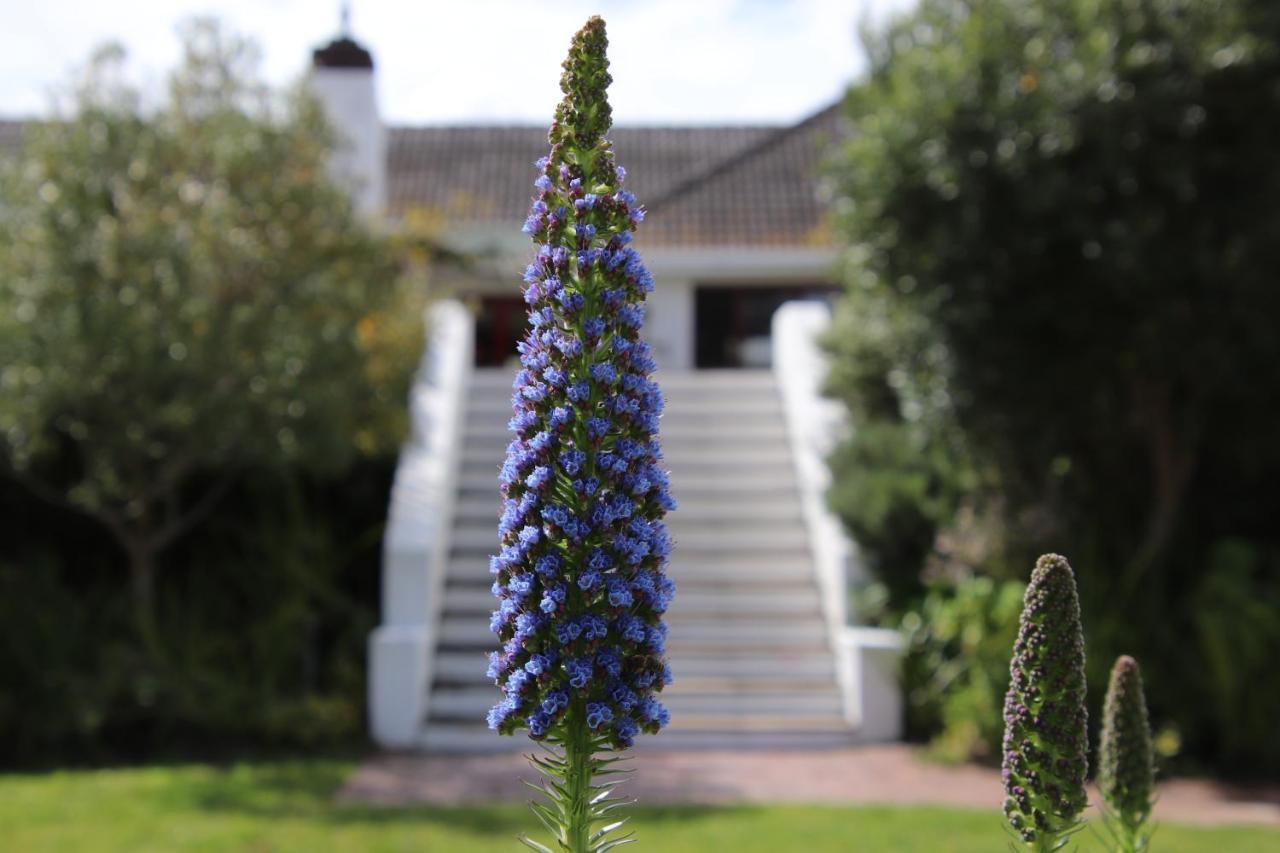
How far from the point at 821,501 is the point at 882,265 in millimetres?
2400

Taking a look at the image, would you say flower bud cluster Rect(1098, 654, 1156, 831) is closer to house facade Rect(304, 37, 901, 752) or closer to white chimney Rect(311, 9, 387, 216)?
house facade Rect(304, 37, 901, 752)

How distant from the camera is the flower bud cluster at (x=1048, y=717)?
7.99 ft

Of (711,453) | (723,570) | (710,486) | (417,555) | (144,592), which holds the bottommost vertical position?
(144,592)

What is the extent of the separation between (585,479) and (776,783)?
6855mm

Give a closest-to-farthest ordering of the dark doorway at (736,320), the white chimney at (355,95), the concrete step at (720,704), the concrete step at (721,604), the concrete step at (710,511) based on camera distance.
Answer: the concrete step at (720,704) < the concrete step at (721,604) < the concrete step at (710,511) < the white chimney at (355,95) < the dark doorway at (736,320)

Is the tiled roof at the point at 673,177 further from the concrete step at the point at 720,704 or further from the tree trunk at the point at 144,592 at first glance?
the concrete step at the point at 720,704

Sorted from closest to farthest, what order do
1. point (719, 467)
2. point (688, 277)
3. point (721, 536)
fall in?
point (721, 536)
point (719, 467)
point (688, 277)

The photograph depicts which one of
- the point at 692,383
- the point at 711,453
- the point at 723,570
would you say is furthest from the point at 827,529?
the point at 692,383

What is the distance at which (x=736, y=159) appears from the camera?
21.7 meters

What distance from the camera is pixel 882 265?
10477 mm

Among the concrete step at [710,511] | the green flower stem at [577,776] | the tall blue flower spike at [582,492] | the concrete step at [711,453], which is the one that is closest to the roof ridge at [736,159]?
the concrete step at [711,453]

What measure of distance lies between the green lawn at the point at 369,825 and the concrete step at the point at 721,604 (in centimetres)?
305

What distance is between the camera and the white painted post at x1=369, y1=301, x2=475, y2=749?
10133 millimetres

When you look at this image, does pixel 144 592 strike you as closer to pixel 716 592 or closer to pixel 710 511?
pixel 716 592
